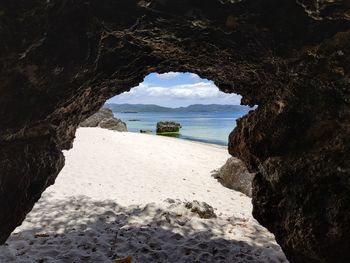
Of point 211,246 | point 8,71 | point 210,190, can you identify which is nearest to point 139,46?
point 8,71

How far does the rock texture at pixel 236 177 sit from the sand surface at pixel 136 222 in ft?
1.48

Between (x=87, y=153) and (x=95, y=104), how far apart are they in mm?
12680

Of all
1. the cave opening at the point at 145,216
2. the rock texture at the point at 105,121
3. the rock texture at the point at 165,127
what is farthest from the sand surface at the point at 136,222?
the rock texture at the point at 165,127

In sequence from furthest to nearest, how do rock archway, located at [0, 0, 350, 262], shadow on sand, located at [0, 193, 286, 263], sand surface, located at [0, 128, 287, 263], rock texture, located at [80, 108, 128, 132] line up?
rock texture, located at [80, 108, 128, 132], sand surface, located at [0, 128, 287, 263], shadow on sand, located at [0, 193, 286, 263], rock archway, located at [0, 0, 350, 262]

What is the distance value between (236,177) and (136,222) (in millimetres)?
7568

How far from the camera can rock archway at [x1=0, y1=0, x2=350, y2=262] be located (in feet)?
14.6

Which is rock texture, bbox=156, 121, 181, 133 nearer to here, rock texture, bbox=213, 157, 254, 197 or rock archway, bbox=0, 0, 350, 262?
rock texture, bbox=213, 157, 254, 197

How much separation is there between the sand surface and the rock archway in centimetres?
221

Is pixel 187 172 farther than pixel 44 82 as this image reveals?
Yes

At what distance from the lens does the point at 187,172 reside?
18.8m

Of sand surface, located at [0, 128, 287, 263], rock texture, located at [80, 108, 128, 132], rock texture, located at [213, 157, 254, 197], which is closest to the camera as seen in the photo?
sand surface, located at [0, 128, 287, 263]

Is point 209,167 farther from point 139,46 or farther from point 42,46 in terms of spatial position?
point 42,46

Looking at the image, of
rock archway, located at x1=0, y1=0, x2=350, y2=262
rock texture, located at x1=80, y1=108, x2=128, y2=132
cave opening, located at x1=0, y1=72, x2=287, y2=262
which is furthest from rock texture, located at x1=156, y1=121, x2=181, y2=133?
rock archway, located at x1=0, y1=0, x2=350, y2=262

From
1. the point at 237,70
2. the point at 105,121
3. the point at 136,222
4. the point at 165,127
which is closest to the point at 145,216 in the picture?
the point at 136,222
